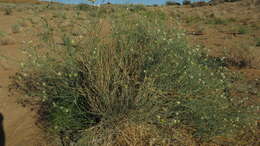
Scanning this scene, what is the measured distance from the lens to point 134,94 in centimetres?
280

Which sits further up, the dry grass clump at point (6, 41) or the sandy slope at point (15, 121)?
the dry grass clump at point (6, 41)

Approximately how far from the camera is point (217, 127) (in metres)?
2.97

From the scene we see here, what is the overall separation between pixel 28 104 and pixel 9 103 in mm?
354

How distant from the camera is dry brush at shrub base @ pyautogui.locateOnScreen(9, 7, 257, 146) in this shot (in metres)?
2.71

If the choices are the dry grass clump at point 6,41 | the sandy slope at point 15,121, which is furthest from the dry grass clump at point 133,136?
the dry grass clump at point 6,41

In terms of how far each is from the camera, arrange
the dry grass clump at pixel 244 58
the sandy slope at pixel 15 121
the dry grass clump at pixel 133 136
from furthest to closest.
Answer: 1. the dry grass clump at pixel 244 58
2. the sandy slope at pixel 15 121
3. the dry grass clump at pixel 133 136

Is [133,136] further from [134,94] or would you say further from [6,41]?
[6,41]

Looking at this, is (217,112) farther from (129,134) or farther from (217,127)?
(129,134)

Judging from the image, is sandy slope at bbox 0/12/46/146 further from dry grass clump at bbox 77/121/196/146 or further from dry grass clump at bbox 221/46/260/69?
dry grass clump at bbox 221/46/260/69

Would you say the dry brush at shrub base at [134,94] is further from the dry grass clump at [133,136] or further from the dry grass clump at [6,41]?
the dry grass clump at [6,41]

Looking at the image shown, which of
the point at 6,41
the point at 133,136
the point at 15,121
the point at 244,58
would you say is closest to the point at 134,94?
the point at 133,136

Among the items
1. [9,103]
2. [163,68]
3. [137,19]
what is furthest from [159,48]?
[9,103]

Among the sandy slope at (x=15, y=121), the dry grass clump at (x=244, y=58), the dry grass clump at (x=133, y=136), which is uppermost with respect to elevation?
the dry grass clump at (x=244, y=58)

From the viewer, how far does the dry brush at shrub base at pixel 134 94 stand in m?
2.71
